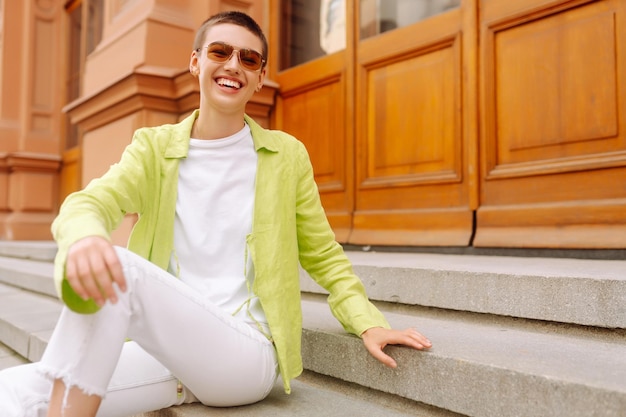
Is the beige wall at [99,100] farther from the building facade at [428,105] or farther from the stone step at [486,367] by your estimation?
the stone step at [486,367]

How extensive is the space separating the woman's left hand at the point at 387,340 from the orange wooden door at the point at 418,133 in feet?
4.57

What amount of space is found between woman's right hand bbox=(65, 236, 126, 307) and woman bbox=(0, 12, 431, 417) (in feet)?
0.50

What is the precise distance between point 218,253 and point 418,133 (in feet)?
6.04

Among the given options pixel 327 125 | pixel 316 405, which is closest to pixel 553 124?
pixel 327 125

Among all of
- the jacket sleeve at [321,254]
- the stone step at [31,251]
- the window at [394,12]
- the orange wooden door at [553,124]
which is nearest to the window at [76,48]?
the stone step at [31,251]

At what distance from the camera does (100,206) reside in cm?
125

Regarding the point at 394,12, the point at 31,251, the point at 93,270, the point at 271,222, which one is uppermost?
the point at 394,12

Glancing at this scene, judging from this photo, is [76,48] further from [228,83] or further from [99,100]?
[228,83]

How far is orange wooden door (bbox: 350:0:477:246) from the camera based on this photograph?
9.23ft

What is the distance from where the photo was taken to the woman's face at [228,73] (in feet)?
4.90

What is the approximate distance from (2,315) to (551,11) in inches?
123

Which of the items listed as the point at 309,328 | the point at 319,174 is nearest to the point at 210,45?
the point at 309,328

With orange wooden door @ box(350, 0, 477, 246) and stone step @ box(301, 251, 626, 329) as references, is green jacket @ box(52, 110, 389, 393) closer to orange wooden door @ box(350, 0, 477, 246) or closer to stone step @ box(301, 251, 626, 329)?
stone step @ box(301, 251, 626, 329)

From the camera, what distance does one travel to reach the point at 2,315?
2.89 metres
